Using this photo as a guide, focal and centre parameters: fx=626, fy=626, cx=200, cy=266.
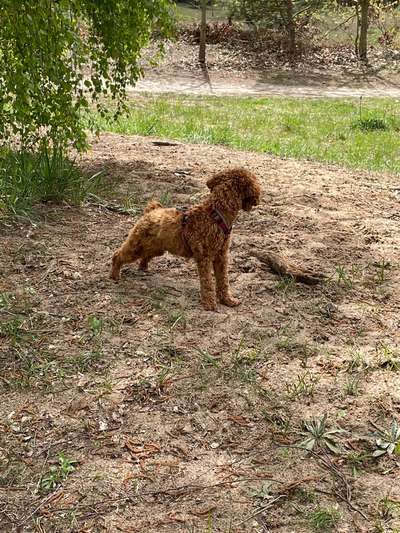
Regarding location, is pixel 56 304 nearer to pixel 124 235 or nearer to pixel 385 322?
pixel 124 235

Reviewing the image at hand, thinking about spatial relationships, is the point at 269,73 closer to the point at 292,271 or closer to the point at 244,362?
the point at 292,271

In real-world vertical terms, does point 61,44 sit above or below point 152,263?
above

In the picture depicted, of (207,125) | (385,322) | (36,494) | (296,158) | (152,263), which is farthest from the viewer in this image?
(207,125)

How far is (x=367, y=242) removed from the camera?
540cm

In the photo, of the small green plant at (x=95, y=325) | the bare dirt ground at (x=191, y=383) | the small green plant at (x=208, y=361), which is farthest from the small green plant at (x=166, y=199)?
the small green plant at (x=208, y=361)

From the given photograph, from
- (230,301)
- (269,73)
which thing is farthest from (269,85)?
(230,301)

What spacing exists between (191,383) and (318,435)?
777 millimetres

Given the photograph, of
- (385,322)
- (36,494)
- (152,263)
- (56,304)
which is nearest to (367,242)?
(385,322)

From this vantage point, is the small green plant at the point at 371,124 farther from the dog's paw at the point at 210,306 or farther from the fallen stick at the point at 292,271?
the dog's paw at the point at 210,306

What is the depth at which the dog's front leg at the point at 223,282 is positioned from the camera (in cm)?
430

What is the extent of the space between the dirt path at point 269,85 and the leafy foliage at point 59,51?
13336mm

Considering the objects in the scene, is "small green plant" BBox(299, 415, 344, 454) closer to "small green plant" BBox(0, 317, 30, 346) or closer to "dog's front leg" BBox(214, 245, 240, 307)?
"dog's front leg" BBox(214, 245, 240, 307)

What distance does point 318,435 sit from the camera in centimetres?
311

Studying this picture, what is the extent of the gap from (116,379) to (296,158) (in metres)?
6.01
